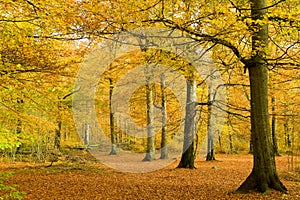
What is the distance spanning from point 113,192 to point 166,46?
4.30 meters

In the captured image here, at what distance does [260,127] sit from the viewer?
665cm

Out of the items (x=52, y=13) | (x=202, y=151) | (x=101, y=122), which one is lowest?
(x=202, y=151)

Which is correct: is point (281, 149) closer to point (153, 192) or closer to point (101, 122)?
point (101, 122)

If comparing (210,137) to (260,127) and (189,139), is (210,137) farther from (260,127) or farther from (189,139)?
(260,127)

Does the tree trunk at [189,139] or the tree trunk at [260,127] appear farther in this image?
the tree trunk at [189,139]

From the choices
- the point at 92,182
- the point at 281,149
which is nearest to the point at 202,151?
the point at 281,149

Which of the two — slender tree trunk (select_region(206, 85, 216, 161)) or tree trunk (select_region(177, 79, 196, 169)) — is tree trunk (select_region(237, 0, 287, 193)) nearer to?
tree trunk (select_region(177, 79, 196, 169))

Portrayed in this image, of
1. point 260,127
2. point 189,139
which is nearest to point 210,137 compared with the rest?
point 189,139

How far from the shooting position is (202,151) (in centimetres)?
2386

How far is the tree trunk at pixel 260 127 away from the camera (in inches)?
256

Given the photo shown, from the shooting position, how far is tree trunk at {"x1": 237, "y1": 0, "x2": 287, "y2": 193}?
6496 mm

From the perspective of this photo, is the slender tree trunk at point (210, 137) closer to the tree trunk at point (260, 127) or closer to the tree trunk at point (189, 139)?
the tree trunk at point (189, 139)

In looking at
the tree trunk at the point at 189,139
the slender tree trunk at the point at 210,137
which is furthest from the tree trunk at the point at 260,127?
the slender tree trunk at the point at 210,137

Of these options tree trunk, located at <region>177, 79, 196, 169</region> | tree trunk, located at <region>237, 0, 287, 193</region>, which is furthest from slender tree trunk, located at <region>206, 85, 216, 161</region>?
tree trunk, located at <region>237, 0, 287, 193</region>
